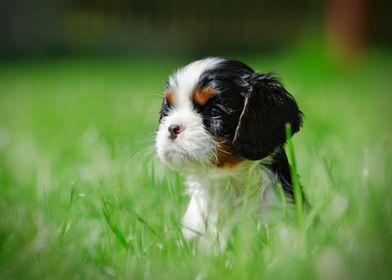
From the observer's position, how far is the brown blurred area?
14.2 meters

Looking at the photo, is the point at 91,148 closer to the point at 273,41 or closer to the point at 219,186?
the point at 219,186

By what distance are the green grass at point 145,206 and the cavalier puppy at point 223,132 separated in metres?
0.19

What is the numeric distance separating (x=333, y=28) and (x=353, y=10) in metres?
0.54

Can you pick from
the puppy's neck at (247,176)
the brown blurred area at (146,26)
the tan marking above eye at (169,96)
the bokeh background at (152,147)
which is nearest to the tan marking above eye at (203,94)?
the tan marking above eye at (169,96)

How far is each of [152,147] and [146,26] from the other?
11.7m

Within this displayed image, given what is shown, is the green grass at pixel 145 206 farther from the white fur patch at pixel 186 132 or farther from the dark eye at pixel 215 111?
the dark eye at pixel 215 111

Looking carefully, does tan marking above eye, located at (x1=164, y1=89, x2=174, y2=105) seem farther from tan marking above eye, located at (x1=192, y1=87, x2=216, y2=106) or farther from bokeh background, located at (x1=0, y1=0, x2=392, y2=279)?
bokeh background, located at (x1=0, y1=0, x2=392, y2=279)

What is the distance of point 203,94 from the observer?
2.97m

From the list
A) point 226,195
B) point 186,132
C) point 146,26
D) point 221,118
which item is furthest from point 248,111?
point 146,26

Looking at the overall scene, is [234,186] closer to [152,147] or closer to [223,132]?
[223,132]

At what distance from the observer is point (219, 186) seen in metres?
3.11

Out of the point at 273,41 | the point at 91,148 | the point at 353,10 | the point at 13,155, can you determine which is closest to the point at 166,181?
the point at 91,148

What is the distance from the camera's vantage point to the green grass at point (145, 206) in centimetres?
241

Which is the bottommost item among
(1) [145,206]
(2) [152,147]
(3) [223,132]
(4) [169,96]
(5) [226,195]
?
(1) [145,206]
